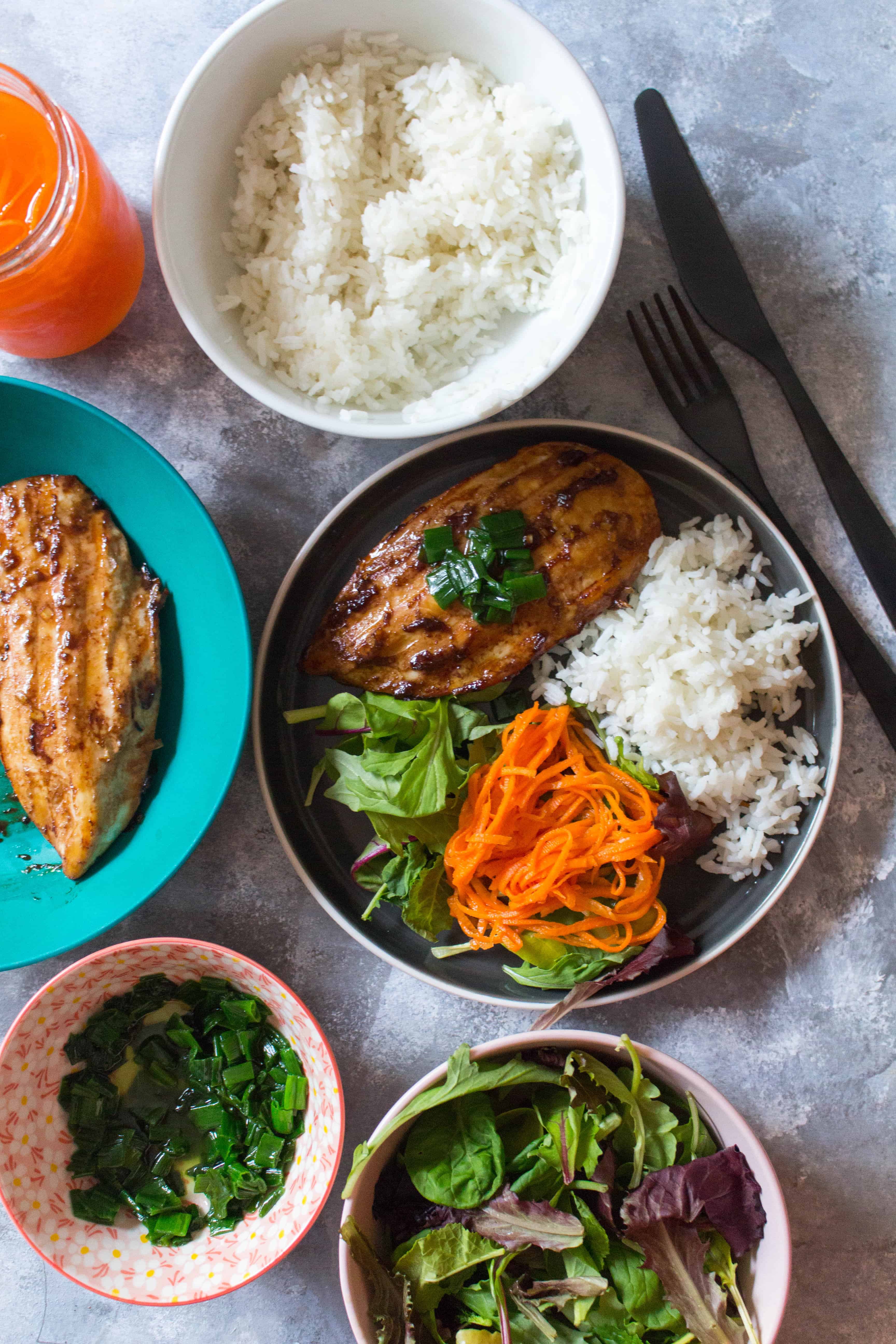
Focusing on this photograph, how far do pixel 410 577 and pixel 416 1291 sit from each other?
158 centimetres

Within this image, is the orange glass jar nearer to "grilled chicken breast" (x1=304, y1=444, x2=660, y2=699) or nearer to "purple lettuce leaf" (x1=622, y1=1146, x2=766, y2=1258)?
"grilled chicken breast" (x1=304, y1=444, x2=660, y2=699)

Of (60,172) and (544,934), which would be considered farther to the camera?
(544,934)

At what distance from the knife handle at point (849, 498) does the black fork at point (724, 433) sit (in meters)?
0.11

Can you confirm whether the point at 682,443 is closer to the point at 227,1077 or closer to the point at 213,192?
the point at 213,192

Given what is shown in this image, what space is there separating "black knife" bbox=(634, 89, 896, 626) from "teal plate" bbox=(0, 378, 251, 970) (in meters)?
1.32

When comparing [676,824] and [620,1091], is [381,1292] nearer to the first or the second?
[620,1091]

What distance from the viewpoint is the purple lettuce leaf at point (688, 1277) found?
182 cm

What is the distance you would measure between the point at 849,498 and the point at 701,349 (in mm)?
511

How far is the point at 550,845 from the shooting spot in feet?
6.50

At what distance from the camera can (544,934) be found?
203 centimetres

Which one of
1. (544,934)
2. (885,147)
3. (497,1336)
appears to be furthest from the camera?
(885,147)

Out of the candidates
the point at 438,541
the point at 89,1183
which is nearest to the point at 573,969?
the point at 438,541

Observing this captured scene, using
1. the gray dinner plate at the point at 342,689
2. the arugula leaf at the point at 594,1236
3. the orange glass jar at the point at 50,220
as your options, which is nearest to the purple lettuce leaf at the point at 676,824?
the gray dinner plate at the point at 342,689

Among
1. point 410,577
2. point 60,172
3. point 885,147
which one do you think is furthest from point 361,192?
point 885,147
